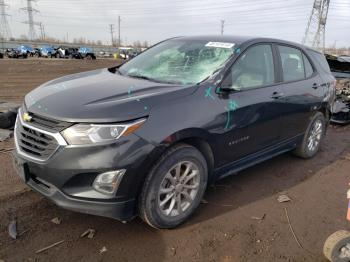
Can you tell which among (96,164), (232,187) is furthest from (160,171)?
(232,187)

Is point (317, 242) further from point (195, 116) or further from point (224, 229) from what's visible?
point (195, 116)

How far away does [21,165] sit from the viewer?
2.98 meters

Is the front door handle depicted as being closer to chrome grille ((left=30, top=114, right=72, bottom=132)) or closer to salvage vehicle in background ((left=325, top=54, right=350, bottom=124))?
salvage vehicle in background ((left=325, top=54, right=350, bottom=124))

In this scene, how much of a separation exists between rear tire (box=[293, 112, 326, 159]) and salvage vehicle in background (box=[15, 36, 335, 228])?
2.41ft

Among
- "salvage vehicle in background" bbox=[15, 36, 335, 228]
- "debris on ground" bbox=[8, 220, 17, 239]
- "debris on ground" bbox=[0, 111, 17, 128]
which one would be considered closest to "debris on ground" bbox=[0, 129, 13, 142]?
"debris on ground" bbox=[0, 111, 17, 128]

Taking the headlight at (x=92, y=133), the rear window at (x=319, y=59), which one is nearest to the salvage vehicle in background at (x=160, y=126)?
the headlight at (x=92, y=133)

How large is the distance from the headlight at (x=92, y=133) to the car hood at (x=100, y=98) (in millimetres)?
55

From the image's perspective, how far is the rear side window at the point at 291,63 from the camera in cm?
446

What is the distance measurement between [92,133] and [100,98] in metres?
0.42

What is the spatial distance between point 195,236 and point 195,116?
1.11 metres

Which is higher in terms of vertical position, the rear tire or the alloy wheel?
the alloy wheel

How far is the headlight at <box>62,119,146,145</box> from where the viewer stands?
2660 millimetres

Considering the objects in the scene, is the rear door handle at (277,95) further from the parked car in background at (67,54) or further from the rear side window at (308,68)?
the parked car in background at (67,54)

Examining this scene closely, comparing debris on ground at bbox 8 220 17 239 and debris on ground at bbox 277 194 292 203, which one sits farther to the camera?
debris on ground at bbox 277 194 292 203
